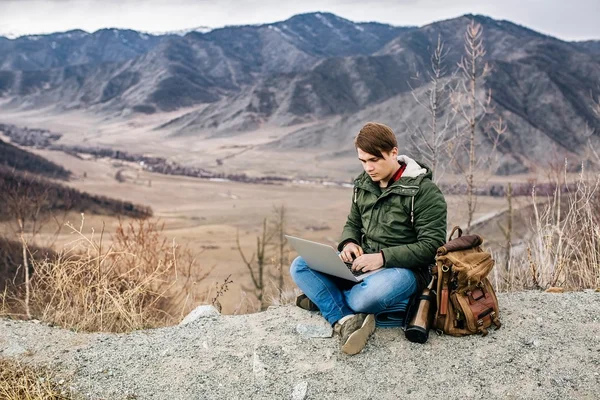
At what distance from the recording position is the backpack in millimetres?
3295

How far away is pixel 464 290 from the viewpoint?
3.34m

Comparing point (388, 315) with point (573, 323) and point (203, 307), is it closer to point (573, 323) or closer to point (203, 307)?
point (573, 323)

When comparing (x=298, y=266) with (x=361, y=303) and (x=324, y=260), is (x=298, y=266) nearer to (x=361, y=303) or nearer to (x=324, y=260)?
(x=324, y=260)

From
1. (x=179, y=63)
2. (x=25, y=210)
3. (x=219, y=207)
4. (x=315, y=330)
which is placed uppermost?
(x=179, y=63)

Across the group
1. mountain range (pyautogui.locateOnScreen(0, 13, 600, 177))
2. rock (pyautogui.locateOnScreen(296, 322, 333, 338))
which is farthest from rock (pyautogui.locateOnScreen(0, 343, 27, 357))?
mountain range (pyautogui.locateOnScreen(0, 13, 600, 177))

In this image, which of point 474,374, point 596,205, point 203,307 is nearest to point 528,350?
point 474,374

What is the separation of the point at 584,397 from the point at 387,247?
1.19 meters

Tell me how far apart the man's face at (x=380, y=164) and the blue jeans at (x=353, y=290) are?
0.52m

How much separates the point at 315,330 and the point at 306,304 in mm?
345

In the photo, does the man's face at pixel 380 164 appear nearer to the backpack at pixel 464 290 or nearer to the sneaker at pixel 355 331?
the backpack at pixel 464 290

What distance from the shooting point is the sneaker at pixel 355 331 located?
333 centimetres

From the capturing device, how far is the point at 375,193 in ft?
11.7

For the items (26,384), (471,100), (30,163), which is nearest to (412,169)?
(26,384)

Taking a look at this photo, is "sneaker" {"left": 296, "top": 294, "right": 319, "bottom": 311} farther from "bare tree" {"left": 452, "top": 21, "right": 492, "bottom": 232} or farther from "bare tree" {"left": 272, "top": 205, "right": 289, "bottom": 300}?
"bare tree" {"left": 452, "top": 21, "right": 492, "bottom": 232}
